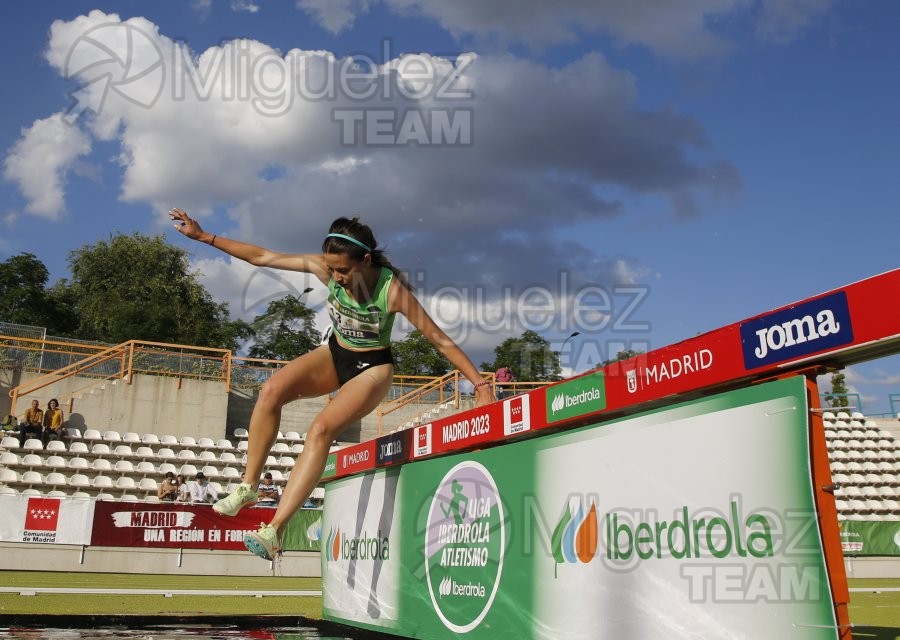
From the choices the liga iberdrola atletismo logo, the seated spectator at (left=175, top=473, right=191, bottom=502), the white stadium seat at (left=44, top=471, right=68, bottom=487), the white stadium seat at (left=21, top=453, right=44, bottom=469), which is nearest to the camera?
the liga iberdrola atletismo logo

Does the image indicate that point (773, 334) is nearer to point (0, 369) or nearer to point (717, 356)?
point (717, 356)

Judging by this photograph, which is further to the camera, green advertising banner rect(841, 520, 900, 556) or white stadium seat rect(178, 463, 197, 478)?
white stadium seat rect(178, 463, 197, 478)

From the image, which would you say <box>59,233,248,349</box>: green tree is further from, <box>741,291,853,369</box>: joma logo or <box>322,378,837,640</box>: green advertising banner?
<box>741,291,853,369</box>: joma logo

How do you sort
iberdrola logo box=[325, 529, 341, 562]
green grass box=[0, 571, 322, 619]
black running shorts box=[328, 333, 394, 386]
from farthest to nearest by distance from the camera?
iberdrola logo box=[325, 529, 341, 562], green grass box=[0, 571, 322, 619], black running shorts box=[328, 333, 394, 386]

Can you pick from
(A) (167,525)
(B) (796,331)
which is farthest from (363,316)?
(A) (167,525)

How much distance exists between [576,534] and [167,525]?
1337 centimetres

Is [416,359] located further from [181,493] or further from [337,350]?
[337,350]

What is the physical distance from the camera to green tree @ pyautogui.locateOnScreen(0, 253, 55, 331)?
46.7 m

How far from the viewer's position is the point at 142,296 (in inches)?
1895

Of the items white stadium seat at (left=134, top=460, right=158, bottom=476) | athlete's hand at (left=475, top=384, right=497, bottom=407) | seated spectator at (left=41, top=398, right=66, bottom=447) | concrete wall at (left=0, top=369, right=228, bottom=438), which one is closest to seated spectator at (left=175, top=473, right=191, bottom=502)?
white stadium seat at (left=134, top=460, right=158, bottom=476)

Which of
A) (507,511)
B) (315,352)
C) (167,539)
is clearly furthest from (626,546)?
(167,539)

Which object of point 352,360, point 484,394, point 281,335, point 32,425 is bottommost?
point 484,394

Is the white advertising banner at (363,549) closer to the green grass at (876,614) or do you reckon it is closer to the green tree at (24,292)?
the green grass at (876,614)

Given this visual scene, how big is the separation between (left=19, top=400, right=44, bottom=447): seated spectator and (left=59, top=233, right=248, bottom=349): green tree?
2749 centimetres
